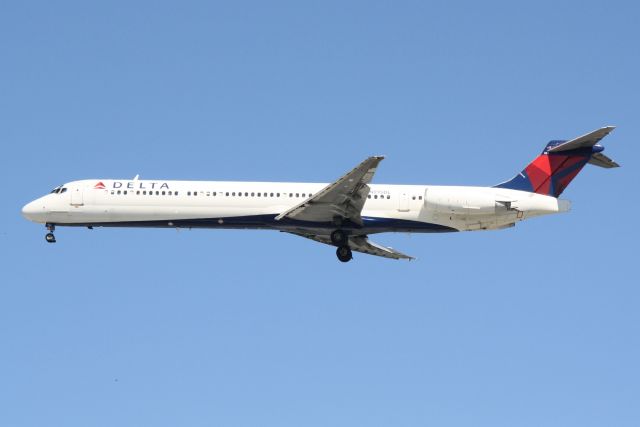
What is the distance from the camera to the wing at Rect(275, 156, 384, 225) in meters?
39.0

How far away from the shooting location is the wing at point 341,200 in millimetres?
39031

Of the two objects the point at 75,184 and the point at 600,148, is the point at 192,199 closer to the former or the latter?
the point at 75,184

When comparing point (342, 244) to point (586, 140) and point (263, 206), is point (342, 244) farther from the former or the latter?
point (586, 140)

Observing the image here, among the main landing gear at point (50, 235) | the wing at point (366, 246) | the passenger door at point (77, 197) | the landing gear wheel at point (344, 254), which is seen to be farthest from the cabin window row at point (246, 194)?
the main landing gear at point (50, 235)

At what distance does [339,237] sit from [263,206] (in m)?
3.47

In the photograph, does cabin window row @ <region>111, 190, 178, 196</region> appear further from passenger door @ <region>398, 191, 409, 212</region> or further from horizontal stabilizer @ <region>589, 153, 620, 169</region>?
horizontal stabilizer @ <region>589, 153, 620, 169</region>

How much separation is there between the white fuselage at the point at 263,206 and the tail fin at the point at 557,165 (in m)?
0.57

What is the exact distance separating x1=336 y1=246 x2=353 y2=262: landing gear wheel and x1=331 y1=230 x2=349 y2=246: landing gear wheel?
0.83 feet

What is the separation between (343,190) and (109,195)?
10.6 metres

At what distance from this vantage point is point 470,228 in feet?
136

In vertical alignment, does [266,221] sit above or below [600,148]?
below

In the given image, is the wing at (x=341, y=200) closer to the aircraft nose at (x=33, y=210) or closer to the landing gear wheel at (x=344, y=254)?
the landing gear wheel at (x=344, y=254)

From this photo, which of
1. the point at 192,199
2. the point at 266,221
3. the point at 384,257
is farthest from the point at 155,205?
the point at 384,257

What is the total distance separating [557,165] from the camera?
1642 inches
